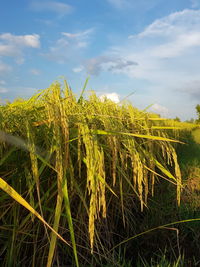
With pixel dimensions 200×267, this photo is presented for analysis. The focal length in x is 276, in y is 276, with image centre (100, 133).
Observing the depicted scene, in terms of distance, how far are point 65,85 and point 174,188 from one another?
1977mm

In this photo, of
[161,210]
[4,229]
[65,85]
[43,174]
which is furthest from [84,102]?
[161,210]

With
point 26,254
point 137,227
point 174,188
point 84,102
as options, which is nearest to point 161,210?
point 137,227

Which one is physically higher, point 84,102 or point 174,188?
point 84,102

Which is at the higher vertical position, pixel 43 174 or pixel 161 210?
pixel 43 174

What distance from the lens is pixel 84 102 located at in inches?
86.4

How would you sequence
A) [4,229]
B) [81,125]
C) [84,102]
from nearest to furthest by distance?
[81,125]
[4,229]
[84,102]

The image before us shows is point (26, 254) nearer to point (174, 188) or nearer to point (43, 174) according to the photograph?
point (43, 174)

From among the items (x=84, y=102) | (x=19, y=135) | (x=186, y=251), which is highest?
(x=84, y=102)

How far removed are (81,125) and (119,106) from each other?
1399mm

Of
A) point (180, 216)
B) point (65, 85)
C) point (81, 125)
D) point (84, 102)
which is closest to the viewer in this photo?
point (81, 125)

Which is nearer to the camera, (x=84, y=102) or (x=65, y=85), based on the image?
(x=65, y=85)

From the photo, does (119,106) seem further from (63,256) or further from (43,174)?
(63,256)

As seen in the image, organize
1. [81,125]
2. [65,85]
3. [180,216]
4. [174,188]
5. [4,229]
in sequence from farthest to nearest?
[174,188], [180,216], [65,85], [4,229], [81,125]

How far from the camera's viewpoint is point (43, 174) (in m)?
1.57
